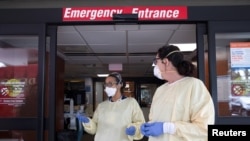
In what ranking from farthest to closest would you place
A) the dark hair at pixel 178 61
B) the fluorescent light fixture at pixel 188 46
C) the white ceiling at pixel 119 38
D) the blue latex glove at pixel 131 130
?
1. the fluorescent light fixture at pixel 188 46
2. the white ceiling at pixel 119 38
3. the blue latex glove at pixel 131 130
4. the dark hair at pixel 178 61

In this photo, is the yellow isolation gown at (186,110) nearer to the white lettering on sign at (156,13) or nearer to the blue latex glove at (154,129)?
the blue latex glove at (154,129)

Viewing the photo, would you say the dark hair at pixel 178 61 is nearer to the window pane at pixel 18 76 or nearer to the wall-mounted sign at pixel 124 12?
the wall-mounted sign at pixel 124 12

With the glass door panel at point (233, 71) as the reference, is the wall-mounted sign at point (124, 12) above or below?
above

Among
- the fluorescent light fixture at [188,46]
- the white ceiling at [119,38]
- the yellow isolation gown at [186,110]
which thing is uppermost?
the white ceiling at [119,38]

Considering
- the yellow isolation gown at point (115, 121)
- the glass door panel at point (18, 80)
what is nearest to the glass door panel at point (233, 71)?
the yellow isolation gown at point (115, 121)

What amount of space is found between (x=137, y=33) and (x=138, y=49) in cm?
143

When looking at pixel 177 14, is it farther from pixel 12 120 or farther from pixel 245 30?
pixel 12 120

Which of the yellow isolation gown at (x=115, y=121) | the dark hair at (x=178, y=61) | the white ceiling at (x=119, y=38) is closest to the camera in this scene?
the dark hair at (x=178, y=61)

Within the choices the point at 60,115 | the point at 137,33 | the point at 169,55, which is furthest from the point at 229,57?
the point at 60,115

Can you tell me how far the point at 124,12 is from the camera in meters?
3.02

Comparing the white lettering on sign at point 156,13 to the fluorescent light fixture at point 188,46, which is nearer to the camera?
the white lettering on sign at point 156,13

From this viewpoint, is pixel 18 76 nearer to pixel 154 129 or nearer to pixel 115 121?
pixel 115 121

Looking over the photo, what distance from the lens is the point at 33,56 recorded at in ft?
10.3

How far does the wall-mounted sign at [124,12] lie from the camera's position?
9.82 ft
